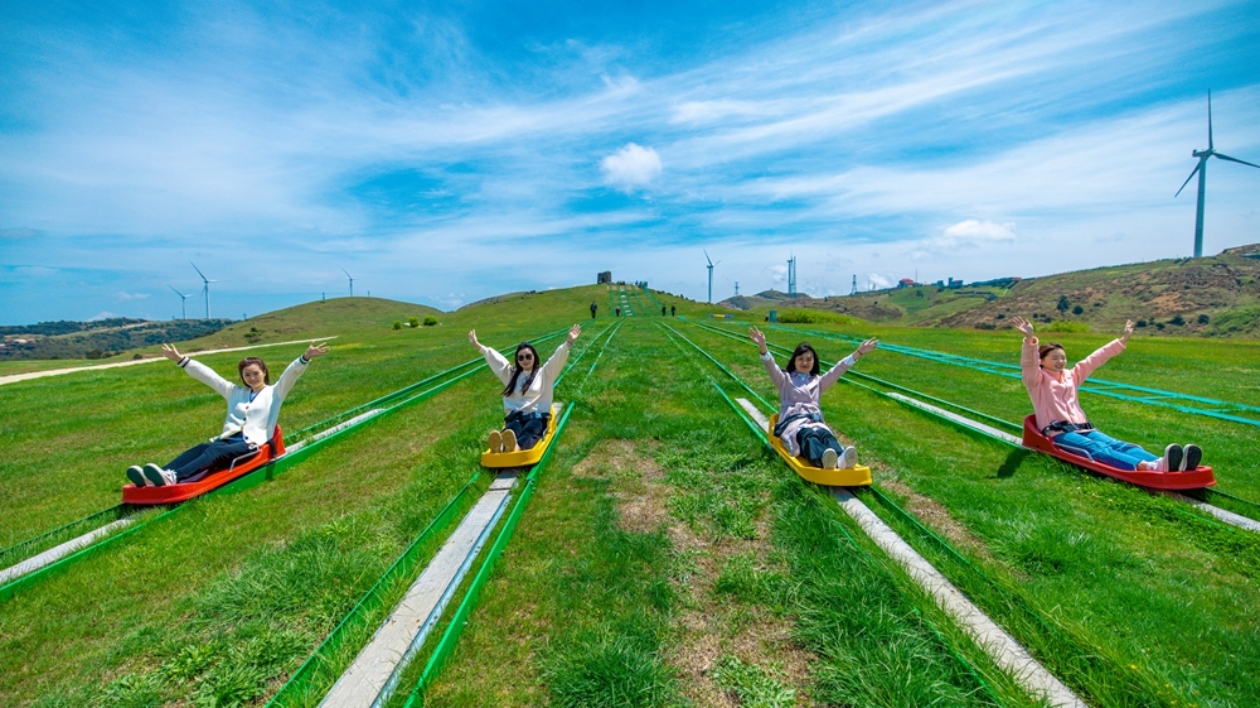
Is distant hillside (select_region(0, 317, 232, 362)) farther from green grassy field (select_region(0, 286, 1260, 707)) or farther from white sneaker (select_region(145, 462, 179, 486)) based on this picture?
green grassy field (select_region(0, 286, 1260, 707))

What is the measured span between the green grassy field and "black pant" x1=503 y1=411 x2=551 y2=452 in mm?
476

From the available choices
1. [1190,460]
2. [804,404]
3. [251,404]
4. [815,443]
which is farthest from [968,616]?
[251,404]

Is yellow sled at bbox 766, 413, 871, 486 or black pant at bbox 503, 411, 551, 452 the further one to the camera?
black pant at bbox 503, 411, 551, 452

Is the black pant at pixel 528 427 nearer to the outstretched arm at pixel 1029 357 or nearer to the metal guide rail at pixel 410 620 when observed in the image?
the metal guide rail at pixel 410 620

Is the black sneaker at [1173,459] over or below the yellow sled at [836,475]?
over

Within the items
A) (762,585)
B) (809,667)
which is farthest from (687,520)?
(809,667)

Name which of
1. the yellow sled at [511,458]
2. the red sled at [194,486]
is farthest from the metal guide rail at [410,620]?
the red sled at [194,486]

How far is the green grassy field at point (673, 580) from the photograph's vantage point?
3.18 metres

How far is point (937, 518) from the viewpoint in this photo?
533 centimetres

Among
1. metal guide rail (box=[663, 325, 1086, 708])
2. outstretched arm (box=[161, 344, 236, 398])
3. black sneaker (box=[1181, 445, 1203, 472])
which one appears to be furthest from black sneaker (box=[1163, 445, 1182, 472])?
outstretched arm (box=[161, 344, 236, 398])

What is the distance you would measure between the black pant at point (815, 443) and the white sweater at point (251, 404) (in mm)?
6114

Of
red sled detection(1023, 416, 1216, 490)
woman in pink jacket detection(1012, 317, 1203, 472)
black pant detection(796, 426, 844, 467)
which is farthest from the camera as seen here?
woman in pink jacket detection(1012, 317, 1203, 472)

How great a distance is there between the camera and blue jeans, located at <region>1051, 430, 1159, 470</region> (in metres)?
6.00

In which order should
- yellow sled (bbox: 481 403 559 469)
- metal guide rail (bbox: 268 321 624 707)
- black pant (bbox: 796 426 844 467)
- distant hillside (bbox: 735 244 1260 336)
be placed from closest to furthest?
1. metal guide rail (bbox: 268 321 624 707)
2. black pant (bbox: 796 426 844 467)
3. yellow sled (bbox: 481 403 559 469)
4. distant hillside (bbox: 735 244 1260 336)
